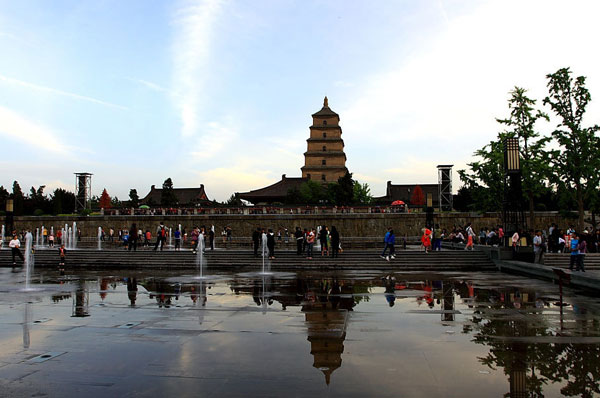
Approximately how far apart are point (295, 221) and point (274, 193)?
73.1ft

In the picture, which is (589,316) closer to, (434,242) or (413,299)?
(413,299)

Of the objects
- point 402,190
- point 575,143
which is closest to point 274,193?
point 402,190

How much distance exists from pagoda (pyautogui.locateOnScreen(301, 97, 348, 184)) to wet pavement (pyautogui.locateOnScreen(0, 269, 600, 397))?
57.8 meters

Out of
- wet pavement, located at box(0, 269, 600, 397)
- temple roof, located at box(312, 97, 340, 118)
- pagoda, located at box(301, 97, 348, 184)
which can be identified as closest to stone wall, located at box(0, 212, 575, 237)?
pagoda, located at box(301, 97, 348, 184)

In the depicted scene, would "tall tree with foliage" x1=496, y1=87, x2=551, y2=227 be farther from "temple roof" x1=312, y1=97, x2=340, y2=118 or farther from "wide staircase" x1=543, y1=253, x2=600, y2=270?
Answer: "temple roof" x1=312, y1=97, x2=340, y2=118

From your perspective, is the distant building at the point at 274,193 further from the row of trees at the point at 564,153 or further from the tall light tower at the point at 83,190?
the row of trees at the point at 564,153

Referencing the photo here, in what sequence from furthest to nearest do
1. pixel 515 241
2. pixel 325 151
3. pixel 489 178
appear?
pixel 325 151, pixel 489 178, pixel 515 241

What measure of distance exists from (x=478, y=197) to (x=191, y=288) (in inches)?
1169

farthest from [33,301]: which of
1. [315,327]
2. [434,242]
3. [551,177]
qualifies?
[551,177]

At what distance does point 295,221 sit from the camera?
4316 cm

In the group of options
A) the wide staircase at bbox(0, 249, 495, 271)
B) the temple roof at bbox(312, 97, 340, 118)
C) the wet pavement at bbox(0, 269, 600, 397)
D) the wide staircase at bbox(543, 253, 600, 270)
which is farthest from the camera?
the temple roof at bbox(312, 97, 340, 118)

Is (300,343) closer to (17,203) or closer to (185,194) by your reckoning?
(17,203)

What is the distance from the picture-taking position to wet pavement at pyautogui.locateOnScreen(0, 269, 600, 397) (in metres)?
4.34

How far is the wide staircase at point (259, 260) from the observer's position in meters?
18.0
